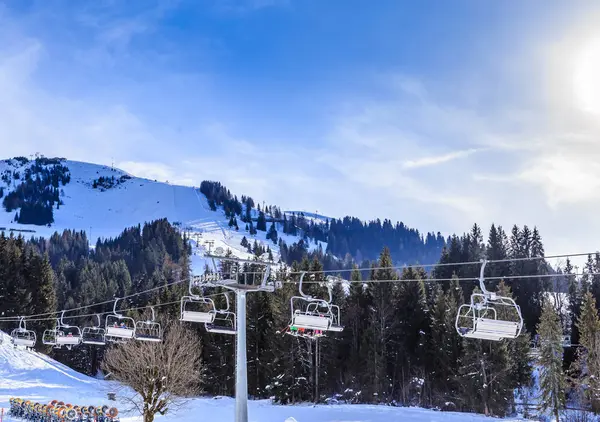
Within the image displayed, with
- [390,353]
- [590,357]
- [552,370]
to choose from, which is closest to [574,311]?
[590,357]

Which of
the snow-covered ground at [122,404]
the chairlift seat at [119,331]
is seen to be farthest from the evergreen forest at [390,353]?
the chairlift seat at [119,331]

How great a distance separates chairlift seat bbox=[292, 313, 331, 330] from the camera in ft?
57.1

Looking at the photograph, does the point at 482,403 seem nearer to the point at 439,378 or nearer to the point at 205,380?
the point at 439,378

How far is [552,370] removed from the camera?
42.5 metres

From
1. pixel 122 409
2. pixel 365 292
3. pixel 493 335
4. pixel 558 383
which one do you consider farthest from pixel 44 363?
pixel 493 335

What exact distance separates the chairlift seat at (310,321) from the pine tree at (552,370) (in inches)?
1256

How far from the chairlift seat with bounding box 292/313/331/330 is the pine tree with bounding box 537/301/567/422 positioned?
105 feet

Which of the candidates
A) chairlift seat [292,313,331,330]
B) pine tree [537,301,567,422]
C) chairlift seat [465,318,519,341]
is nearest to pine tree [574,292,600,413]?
pine tree [537,301,567,422]

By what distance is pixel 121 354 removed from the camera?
42.2m

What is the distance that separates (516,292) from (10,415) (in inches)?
2451

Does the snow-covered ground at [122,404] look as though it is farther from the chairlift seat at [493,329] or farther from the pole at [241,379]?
the chairlift seat at [493,329]

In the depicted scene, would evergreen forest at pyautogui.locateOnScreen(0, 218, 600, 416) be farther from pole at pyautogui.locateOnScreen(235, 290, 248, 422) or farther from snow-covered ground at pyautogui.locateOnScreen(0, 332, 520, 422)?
pole at pyautogui.locateOnScreen(235, 290, 248, 422)

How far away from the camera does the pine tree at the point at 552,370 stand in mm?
42031

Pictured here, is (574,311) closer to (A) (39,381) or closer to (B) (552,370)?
(B) (552,370)
